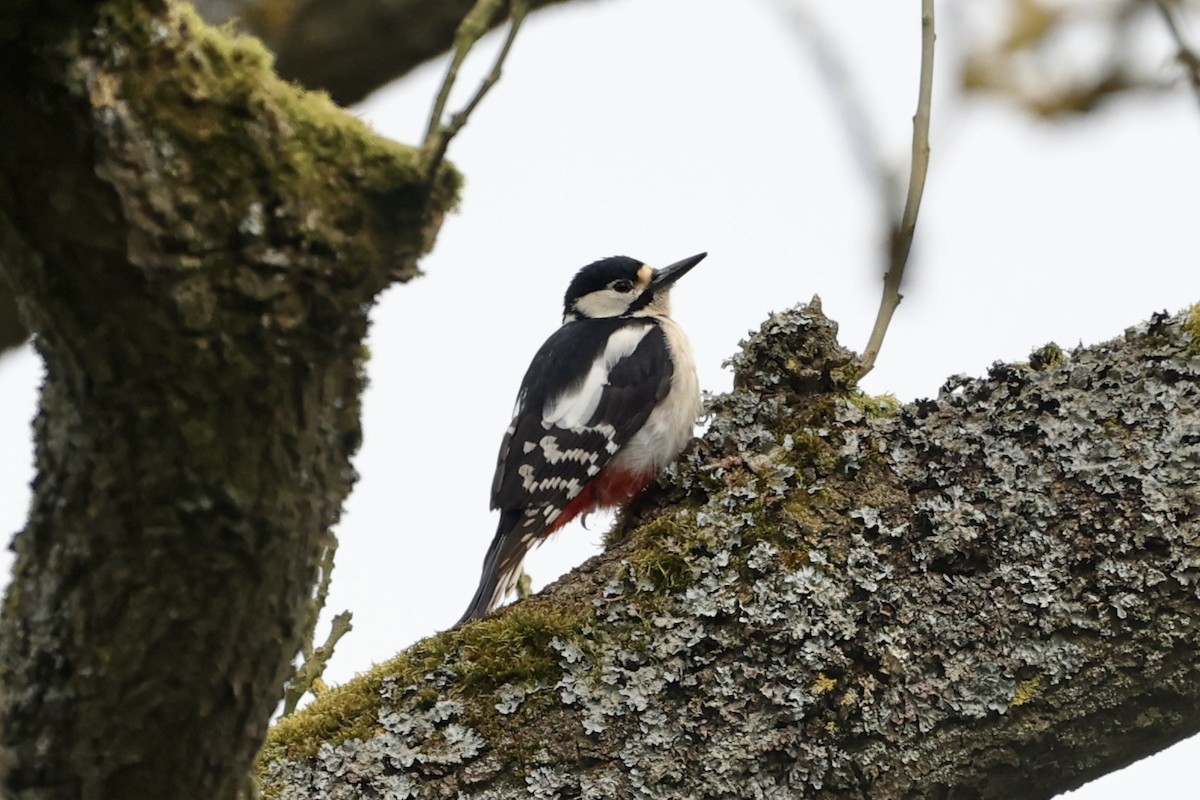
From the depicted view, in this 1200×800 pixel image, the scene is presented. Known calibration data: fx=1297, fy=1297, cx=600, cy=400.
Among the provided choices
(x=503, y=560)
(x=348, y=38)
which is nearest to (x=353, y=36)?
(x=348, y=38)

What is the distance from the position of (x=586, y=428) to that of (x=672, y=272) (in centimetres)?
114

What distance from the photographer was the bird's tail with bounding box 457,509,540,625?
149 inches

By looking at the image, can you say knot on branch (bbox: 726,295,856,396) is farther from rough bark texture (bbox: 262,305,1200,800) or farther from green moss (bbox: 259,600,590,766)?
green moss (bbox: 259,600,590,766)

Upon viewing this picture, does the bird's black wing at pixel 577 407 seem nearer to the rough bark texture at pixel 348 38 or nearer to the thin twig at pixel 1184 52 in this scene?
the rough bark texture at pixel 348 38

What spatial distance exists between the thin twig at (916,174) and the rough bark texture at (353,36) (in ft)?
3.44

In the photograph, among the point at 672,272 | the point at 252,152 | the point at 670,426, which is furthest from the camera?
the point at 672,272

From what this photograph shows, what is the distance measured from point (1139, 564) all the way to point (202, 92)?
1.76 m

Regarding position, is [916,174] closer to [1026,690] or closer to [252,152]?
[1026,690]

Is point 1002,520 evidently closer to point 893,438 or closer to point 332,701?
point 893,438

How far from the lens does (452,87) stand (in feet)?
5.02

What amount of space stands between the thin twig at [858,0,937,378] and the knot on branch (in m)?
0.08

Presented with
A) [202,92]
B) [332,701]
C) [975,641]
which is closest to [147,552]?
[202,92]

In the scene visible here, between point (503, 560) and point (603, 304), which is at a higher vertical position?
point (603, 304)

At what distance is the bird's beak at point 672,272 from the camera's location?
5.35 meters
